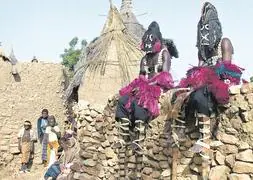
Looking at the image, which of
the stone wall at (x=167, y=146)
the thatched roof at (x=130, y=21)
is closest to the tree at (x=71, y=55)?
the thatched roof at (x=130, y=21)

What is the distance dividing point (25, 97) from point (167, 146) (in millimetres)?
6103

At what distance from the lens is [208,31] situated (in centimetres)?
533

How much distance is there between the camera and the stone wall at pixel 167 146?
4.62 metres

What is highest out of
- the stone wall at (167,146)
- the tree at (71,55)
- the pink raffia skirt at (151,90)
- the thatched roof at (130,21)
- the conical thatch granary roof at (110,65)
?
the tree at (71,55)

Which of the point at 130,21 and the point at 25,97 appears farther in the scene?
the point at 130,21

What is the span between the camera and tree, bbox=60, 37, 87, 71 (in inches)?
891

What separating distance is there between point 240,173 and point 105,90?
593cm

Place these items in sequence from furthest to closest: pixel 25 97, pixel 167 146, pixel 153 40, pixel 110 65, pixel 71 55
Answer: pixel 71 55, pixel 25 97, pixel 110 65, pixel 153 40, pixel 167 146

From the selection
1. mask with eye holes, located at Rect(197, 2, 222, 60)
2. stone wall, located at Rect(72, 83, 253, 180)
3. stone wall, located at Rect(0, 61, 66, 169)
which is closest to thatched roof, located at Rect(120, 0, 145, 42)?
stone wall, located at Rect(0, 61, 66, 169)

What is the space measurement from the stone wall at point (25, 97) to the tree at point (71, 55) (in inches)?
361

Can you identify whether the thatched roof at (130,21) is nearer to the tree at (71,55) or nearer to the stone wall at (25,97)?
the stone wall at (25,97)

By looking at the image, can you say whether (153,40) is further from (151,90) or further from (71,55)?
(71,55)

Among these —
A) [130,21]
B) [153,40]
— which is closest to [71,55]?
[130,21]

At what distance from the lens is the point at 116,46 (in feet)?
33.4
